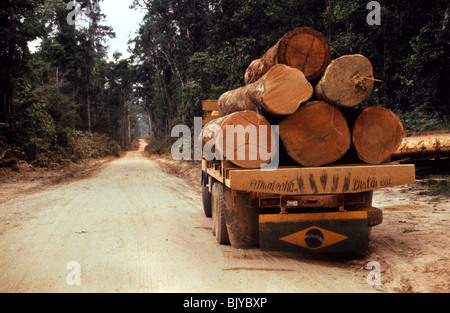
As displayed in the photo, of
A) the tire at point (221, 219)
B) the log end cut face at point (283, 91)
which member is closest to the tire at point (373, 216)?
the log end cut face at point (283, 91)

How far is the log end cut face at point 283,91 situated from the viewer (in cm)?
386

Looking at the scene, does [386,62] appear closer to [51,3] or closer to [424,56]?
[424,56]

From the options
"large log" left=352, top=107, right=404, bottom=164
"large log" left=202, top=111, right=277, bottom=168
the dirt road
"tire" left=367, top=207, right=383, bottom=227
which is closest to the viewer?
the dirt road

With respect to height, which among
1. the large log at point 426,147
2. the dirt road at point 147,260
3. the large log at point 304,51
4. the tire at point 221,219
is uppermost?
the large log at point 304,51

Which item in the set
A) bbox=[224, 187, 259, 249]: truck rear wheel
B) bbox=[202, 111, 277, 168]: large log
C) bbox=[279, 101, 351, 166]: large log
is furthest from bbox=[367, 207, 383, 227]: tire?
bbox=[202, 111, 277, 168]: large log

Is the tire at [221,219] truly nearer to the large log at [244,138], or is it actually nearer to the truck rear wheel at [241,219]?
the truck rear wheel at [241,219]

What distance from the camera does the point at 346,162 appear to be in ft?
14.6

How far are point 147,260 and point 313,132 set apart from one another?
2.56 meters

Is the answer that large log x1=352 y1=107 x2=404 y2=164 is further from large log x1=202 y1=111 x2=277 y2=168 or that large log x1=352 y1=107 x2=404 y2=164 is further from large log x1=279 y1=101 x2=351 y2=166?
large log x1=202 y1=111 x2=277 y2=168

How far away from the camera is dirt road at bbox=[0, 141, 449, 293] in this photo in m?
3.51

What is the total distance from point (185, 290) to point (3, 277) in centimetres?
204

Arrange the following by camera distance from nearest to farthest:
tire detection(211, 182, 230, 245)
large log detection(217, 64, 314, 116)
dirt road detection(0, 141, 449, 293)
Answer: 1. dirt road detection(0, 141, 449, 293)
2. large log detection(217, 64, 314, 116)
3. tire detection(211, 182, 230, 245)

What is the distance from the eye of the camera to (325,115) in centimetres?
404

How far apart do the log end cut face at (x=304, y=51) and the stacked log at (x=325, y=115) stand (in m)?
0.43
